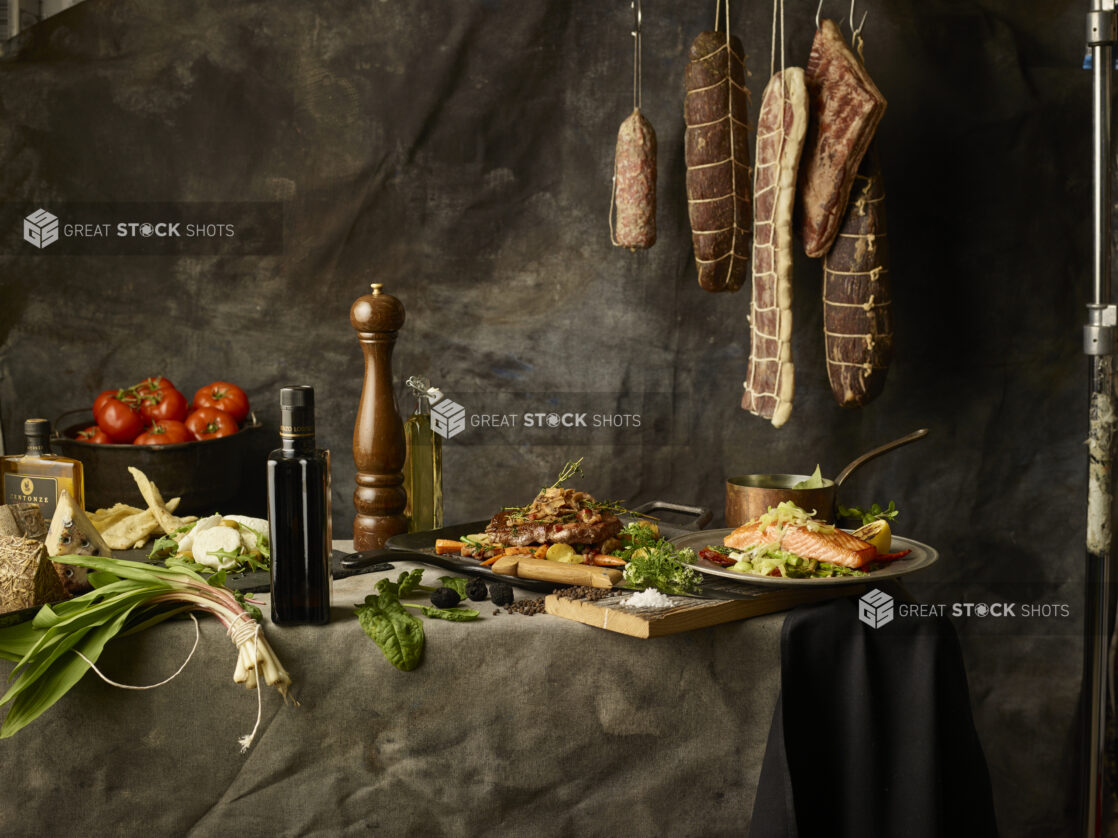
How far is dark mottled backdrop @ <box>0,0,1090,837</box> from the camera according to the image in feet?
8.57

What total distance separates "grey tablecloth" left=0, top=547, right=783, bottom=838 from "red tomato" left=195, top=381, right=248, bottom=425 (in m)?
1.10

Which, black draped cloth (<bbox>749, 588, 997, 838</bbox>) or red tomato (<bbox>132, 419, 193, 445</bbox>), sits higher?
red tomato (<bbox>132, 419, 193, 445</bbox>)

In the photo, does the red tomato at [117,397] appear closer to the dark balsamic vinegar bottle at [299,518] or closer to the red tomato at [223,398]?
the red tomato at [223,398]

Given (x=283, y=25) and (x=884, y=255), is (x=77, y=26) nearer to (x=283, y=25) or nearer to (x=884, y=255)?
(x=283, y=25)

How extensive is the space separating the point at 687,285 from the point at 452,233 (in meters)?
0.67

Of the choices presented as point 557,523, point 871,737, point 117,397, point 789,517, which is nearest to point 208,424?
point 117,397

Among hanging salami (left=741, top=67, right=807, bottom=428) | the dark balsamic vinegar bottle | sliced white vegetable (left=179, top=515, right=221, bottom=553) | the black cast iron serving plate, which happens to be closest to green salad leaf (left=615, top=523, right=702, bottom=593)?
the black cast iron serving plate

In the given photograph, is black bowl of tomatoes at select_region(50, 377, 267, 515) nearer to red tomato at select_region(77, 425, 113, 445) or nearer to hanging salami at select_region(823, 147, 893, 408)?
red tomato at select_region(77, 425, 113, 445)

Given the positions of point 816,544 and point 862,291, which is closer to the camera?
point 816,544

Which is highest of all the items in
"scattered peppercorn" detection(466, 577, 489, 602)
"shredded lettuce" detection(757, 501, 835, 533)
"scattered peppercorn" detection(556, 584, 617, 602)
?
"shredded lettuce" detection(757, 501, 835, 533)

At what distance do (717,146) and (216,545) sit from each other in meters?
1.43

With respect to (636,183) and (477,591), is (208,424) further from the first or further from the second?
(636,183)

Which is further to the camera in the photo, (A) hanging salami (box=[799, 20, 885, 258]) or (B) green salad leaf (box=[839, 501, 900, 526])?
(A) hanging salami (box=[799, 20, 885, 258])

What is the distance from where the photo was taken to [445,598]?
157 cm
